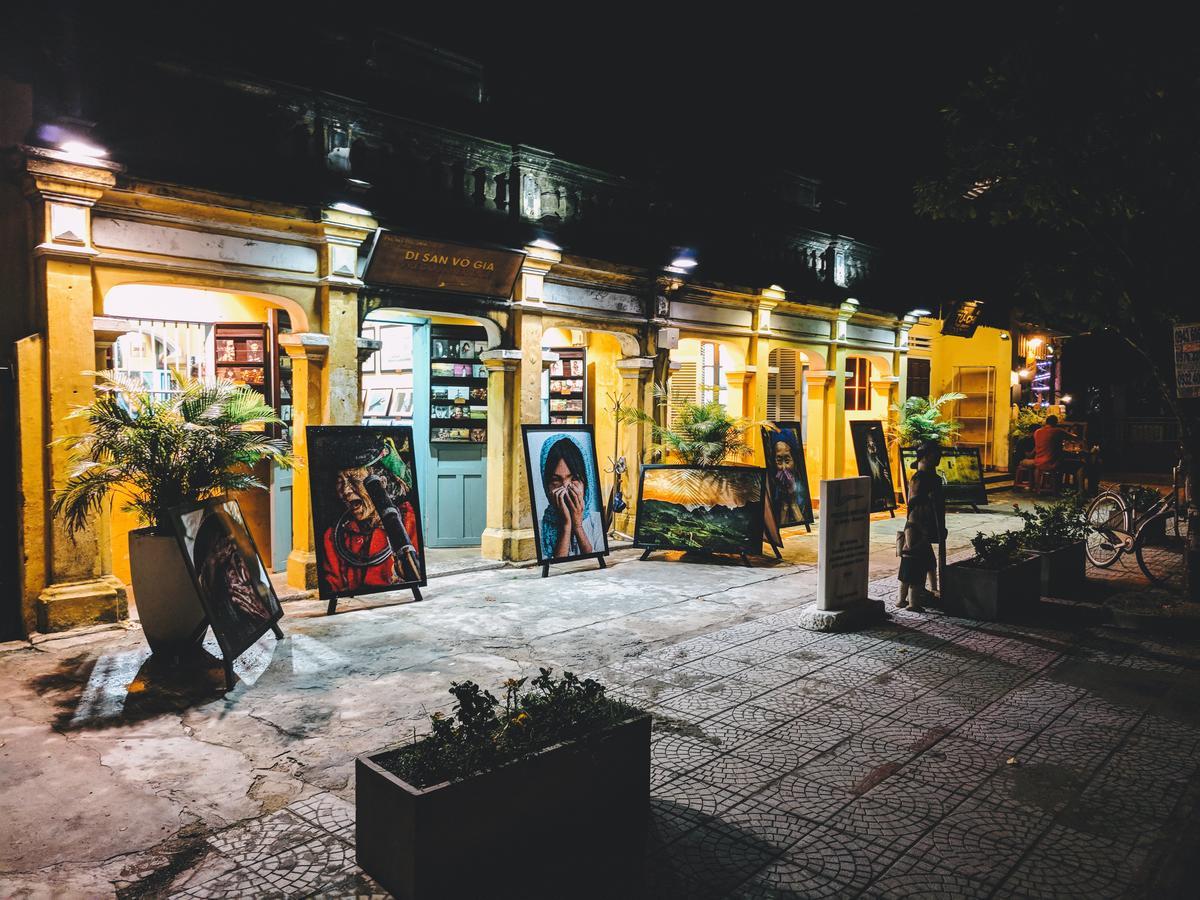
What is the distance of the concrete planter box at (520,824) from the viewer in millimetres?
3322

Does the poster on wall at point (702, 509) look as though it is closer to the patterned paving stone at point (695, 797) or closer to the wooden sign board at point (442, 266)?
the wooden sign board at point (442, 266)

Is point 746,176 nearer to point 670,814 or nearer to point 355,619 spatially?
point 355,619

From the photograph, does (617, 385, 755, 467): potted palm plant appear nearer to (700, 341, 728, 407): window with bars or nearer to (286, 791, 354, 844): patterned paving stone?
(700, 341, 728, 407): window with bars

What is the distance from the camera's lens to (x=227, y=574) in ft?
22.0

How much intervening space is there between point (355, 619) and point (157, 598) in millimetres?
2078

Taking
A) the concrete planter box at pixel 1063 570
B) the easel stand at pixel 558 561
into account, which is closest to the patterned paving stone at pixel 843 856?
the easel stand at pixel 558 561

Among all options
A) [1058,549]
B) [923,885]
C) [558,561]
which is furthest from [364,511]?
[1058,549]

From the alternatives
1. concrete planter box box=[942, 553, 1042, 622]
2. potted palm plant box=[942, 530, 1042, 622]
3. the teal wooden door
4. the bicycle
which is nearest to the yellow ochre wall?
the bicycle

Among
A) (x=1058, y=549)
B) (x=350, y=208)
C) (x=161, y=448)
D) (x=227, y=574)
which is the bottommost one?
(x=1058, y=549)

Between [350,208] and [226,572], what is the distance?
4.46 metres

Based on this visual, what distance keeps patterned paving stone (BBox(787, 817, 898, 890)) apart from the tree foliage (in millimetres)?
5236

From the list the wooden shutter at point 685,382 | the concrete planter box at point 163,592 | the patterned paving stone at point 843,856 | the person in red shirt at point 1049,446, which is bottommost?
the patterned paving stone at point 843,856

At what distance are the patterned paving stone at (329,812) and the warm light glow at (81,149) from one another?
6050mm

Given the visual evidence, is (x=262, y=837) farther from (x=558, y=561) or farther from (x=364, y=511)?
(x=558, y=561)
